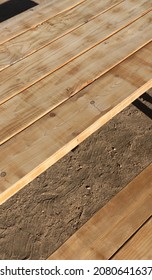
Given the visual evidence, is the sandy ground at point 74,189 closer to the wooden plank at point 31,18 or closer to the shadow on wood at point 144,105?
the shadow on wood at point 144,105

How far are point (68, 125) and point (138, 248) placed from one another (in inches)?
30.9

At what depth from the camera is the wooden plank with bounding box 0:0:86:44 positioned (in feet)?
8.83

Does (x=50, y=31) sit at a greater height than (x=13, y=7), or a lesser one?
lesser

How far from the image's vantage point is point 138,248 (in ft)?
6.68

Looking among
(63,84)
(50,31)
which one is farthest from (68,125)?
(50,31)

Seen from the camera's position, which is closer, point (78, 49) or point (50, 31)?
point (78, 49)

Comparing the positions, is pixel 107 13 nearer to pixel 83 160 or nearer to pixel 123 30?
pixel 123 30

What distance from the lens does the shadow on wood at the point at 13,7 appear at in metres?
4.88

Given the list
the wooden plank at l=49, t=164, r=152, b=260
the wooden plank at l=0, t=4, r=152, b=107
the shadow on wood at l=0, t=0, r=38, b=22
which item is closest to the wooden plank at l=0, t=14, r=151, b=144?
the wooden plank at l=0, t=4, r=152, b=107

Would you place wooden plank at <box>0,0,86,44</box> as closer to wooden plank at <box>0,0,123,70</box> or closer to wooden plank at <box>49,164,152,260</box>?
wooden plank at <box>0,0,123,70</box>

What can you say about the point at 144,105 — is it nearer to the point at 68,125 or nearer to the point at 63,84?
the point at 63,84

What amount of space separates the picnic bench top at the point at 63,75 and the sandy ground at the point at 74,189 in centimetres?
114

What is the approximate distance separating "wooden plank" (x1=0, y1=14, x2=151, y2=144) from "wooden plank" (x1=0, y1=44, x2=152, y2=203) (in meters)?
0.05
